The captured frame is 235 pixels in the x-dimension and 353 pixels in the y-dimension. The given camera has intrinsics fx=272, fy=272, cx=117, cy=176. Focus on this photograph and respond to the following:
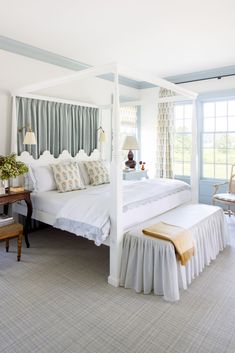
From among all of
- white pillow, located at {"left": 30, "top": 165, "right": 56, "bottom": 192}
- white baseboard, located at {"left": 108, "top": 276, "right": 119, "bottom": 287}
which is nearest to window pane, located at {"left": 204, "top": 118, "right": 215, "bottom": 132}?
white pillow, located at {"left": 30, "top": 165, "right": 56, "bottom": 192}

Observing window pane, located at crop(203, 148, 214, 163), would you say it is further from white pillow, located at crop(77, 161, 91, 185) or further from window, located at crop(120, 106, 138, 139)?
white pillow, located at crop(77, 161, 91, 185)

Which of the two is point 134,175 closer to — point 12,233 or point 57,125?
point 57,125

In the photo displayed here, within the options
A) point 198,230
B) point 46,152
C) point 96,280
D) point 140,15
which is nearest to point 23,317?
point 96,280

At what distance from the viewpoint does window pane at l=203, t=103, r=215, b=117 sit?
5.60m

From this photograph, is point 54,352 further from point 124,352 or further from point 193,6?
point 193,6

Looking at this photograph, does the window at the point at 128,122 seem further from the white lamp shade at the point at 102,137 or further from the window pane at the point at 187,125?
the window pane at the point at 187,125

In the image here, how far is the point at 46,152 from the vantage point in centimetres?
442

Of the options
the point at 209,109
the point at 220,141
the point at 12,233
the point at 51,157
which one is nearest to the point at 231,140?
the point at 220,141

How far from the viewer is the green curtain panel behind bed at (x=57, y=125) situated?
164 inches

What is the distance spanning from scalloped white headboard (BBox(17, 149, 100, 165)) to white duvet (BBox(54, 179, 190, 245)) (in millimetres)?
1273

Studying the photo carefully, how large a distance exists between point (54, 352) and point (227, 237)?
9.02 feet

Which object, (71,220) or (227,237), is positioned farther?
(227,237)

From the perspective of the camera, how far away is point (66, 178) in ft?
13.0

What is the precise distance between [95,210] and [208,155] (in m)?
3.65
